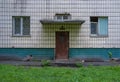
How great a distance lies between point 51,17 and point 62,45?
7.02 ft

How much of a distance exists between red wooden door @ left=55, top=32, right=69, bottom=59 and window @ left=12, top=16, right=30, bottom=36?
224 centimetres

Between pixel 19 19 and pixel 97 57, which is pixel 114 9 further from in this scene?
pixel 19 19

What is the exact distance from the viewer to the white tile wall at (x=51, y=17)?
2503cm

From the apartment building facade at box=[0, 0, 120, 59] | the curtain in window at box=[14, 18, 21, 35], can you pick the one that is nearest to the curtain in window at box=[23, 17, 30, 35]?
the apartment building facade at box=[0, 0, 120, 59]

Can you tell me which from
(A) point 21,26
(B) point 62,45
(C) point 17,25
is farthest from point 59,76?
(C) point 17,25

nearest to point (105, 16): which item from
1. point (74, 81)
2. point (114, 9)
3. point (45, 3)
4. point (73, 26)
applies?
point (114, 9)

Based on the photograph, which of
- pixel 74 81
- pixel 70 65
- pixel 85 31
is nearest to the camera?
pixel 74 81

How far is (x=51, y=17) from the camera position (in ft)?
82.1

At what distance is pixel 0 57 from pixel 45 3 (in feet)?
16.3

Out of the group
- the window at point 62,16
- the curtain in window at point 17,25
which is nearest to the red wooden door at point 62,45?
the window at point 62,16

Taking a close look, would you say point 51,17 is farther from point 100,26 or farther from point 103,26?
point 103,26

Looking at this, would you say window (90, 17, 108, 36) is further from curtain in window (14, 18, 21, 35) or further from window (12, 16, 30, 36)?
curtain in window (14, 18, 21, 35)

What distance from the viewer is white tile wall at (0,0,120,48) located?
25.0m

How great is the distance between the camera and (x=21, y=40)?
82.6 ft
